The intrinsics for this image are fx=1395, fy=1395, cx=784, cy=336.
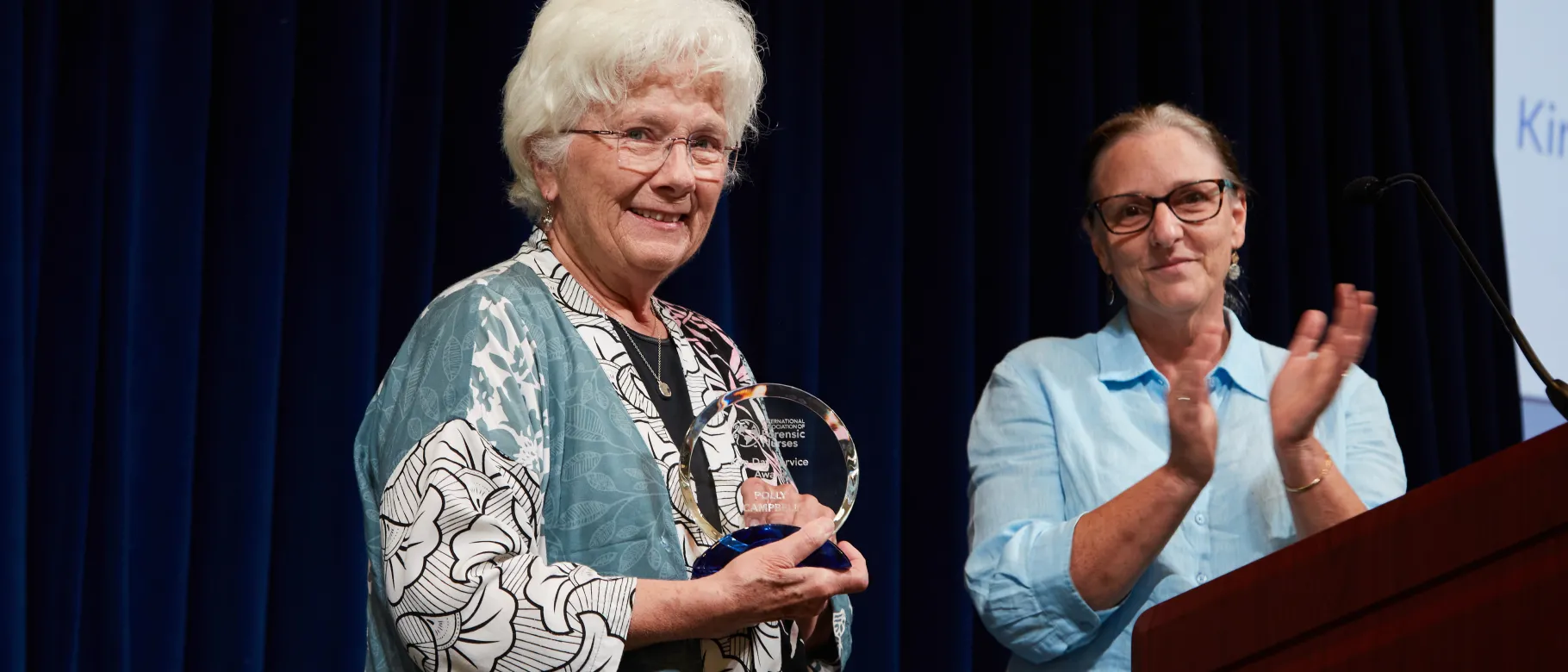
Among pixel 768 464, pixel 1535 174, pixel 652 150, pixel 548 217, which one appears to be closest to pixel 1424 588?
pixel 768 464

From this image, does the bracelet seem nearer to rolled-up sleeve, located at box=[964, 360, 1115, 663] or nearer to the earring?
rolled-up sleeve, located at box=[964, 360, 1115, 663]

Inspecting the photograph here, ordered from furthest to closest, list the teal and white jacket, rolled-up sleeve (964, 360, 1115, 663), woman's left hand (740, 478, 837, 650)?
rolled-up sleeve (964, 360, 1115, 663) → woman's left hand (740, 478, 837, 650) → the teal and white jacket

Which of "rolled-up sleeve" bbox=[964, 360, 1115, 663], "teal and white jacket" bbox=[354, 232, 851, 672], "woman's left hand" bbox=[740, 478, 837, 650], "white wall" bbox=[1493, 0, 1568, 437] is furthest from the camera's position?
"white wall" bbox=[1493, 0, 1568, 437]

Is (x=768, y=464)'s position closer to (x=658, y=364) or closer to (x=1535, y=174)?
(x=658, y=364)

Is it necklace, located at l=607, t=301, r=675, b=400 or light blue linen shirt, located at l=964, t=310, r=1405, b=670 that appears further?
light blue linen shirt, located at l=964, t=310, r=1405, b=670

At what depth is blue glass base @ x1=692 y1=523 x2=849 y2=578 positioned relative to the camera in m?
1.31

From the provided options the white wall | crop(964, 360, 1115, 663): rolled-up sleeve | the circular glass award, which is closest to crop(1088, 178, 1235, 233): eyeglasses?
crop(964, 360, 1115, 663): rolled-up sleeve

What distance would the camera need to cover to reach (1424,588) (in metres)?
0.77

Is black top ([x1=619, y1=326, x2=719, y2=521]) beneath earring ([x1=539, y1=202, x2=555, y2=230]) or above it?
beneath

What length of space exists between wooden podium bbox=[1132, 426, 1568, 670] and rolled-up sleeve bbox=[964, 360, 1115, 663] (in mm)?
831

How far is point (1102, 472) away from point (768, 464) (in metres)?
0.59

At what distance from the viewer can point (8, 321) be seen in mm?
1845

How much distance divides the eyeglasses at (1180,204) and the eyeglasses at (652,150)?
650 mm

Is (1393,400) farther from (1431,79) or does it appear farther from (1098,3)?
(1098,3)
